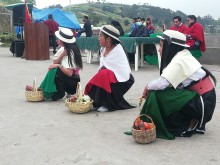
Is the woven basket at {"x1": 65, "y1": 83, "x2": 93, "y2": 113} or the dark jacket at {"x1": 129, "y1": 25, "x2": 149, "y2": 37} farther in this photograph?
the dark jacket at {"x1": 129, "y1": 25, "x2": 149, "y2": 37}

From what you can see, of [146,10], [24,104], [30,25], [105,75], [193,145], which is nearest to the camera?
→ [193,145]

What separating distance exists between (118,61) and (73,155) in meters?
2.25

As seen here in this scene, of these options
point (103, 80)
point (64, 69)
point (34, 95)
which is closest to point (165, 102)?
point (103, 80)

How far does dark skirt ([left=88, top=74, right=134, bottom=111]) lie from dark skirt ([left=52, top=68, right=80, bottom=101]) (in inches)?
33.9

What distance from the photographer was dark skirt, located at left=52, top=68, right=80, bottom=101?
20.6ft

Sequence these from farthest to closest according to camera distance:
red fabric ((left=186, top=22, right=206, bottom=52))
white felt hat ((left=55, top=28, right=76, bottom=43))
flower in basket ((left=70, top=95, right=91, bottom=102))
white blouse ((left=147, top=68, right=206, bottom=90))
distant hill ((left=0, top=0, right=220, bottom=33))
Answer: distant hill ((left=0, top=0, right=220, bottom=33)) < red fabric ((left=186, top=22, right=206, bottom=52)) < white felt hat ((left=55, top=28, right=76, bottom=43)) < flower in basket ((left=70, top=95, right=91, bottom=102)) < white blouse ((left=147, top=68, right=206, bottom=90))

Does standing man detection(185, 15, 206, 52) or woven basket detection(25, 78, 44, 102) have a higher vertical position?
standing man detection(185, 15, 206, 52)

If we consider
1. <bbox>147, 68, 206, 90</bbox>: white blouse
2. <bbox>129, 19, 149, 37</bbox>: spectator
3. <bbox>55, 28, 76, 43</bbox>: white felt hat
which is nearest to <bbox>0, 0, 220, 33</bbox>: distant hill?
<bbox>129, 19, 149, 37</bbox>: spectator

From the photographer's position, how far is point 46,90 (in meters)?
6.25

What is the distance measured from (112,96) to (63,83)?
110 centimetres

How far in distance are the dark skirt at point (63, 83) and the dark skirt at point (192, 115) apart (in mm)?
2481

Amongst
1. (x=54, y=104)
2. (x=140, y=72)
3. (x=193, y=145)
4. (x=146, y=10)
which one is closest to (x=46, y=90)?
(x=54, y=104)

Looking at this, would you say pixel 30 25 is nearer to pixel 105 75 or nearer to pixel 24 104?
pixel 24 104

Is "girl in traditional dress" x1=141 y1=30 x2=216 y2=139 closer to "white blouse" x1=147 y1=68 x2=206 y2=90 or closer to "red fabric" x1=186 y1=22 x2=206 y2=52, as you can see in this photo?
"white blouse" x1=147 y1=68 x2=206 y2=90
